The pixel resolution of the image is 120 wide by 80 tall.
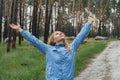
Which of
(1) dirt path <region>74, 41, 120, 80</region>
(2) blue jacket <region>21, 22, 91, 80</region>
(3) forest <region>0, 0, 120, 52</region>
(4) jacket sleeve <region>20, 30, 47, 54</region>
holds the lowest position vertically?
(3) forest <region>0, 0, 120, 52</region>

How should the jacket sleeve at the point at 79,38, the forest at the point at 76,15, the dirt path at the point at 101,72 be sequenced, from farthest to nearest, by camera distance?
the forest at the point at 76,15 → the dirt path at the point at 101,72 → the jacket sleeve at the point at 79,38

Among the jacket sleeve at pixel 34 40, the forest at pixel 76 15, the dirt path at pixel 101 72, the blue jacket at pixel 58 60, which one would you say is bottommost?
the forest at pixel 76 15

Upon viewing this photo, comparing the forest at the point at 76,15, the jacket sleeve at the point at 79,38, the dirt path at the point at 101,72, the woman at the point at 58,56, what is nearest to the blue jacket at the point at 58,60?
the woman at the point at 58,56

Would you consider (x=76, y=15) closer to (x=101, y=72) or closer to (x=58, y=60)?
(x=101, y=72)

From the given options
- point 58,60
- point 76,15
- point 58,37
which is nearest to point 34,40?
point 58,37

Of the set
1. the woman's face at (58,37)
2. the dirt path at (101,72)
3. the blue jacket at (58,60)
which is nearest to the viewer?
the blue jacket at (58,60)

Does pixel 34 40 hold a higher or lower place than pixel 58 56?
higher

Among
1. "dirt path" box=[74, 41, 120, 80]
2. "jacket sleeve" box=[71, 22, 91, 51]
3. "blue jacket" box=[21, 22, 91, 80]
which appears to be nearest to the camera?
Answer: "blue jacket" box=[21, 22, 91, 80]

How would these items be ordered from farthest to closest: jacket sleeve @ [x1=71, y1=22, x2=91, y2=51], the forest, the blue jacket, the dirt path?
1. the forest
2. the dirt path
3. jacket sleeve @ [x1=71, y1=22, x2=91, y2=51]
4. the blue jacket

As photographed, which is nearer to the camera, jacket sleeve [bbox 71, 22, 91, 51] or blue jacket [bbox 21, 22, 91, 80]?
blue jacket [bbox 21, 22, 91, 80]

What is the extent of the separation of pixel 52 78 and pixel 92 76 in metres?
8.99

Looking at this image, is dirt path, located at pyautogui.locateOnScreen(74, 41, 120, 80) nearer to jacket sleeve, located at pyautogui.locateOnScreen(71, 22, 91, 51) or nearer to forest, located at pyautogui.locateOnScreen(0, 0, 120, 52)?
jacket sleeve, located at pyautogui.locateOnScreen(71, 22, 91, 51)

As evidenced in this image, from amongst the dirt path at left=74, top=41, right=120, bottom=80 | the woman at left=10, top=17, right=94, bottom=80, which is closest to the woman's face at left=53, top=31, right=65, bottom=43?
the woman at left=10, top=17, right=94, bottom=80

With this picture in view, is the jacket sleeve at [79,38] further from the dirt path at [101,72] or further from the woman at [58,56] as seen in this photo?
the dirt path at [101,72]
